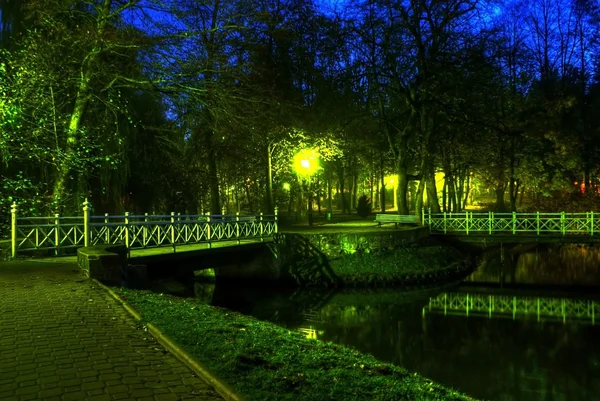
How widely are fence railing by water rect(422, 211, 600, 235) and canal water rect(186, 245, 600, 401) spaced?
224cm

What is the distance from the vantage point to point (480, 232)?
28.4 meters

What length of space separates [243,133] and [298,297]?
1035 cm

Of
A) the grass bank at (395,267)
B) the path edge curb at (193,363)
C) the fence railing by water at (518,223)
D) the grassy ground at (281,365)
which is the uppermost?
Answer: the fence railing by water at (518,223)

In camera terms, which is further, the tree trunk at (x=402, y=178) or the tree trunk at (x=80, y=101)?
the tree trunk at (x=402, y=178)

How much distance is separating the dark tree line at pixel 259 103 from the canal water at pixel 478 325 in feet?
23.6

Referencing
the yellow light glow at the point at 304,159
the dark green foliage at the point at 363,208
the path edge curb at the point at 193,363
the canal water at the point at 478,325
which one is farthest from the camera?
the dark green foliage at the point at 363,208

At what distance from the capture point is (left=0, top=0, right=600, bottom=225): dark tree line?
1555cm

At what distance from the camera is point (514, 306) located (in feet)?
62.4

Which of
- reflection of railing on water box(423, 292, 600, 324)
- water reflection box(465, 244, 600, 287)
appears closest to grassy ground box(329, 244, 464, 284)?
water reflection box(465, 244, 600, 287)

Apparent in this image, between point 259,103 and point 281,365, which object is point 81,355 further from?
point 259,103

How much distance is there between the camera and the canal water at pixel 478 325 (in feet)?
35.7

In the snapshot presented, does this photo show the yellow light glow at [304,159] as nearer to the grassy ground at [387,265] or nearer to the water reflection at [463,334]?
the grassy ground at [387,265]

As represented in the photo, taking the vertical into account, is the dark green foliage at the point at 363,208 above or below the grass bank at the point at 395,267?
above

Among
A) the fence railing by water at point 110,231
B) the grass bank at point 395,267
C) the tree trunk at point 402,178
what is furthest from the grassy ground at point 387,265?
the tree trunk at point 402,178
